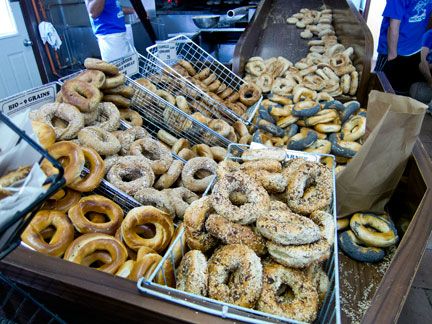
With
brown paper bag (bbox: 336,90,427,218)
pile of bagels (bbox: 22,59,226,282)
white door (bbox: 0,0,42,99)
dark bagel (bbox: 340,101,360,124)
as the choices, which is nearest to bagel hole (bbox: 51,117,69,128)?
pile of bagels (bbox: 22,59,226,282)

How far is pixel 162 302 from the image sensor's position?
89cm

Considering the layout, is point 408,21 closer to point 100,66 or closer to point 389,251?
point 389,251

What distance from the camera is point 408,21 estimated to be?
4.32 m

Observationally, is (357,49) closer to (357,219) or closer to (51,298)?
(357,219)

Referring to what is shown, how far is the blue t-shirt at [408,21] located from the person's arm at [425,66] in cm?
10

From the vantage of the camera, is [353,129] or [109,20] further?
[109,20]

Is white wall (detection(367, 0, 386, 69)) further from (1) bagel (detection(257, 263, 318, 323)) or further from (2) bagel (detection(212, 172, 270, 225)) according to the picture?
(1) bagel (detection(257, 263, 318, 323))

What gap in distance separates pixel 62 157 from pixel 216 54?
468cm

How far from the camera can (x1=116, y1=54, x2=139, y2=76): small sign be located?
2364mm

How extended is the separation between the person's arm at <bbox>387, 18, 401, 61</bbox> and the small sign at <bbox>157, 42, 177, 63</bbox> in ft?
10.6

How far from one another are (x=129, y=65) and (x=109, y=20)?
5.53ft

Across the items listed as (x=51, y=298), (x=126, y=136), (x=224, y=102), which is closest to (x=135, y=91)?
(x=126, y=136)

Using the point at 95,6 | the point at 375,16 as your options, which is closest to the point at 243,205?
the point at 95,6

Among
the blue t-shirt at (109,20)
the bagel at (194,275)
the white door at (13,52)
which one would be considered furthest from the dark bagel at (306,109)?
the white door at (13,52)
